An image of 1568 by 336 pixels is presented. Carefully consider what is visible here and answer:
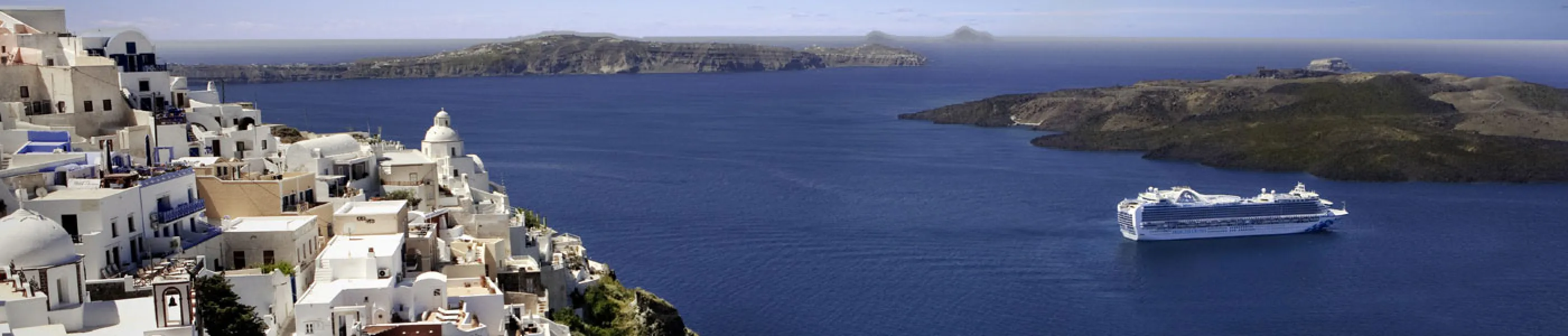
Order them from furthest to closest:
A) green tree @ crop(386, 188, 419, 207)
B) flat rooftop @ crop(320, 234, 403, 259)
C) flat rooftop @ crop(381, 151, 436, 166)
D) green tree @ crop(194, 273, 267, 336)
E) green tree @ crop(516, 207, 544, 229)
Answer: green tree @ crop(516, 207, 544, 229) → flat rooftop @ crop(381, 151, 436, 166) → green tree @ crop(386, 188, 419, 207) → flat rooftop @ crop(320, 234, 403, 259) → green tree @ crop(194, 273, 267, 336)

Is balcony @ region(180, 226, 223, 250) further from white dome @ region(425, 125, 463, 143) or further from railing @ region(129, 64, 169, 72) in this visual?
railing @ region(129, 64, 169, 72)

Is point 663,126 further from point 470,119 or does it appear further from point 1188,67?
point 1188,67

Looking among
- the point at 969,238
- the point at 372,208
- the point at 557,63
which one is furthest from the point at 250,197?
the point at 557,63

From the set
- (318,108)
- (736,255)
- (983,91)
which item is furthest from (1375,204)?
(983,91)

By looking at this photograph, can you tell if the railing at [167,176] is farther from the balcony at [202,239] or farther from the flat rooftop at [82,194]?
the balcony at [202,239]

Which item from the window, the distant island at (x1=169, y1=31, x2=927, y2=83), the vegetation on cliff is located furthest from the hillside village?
the distant island at (x1=169, y1=31, x2=927, y2=83)
